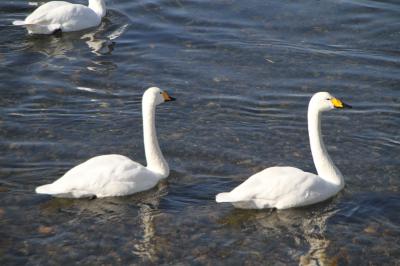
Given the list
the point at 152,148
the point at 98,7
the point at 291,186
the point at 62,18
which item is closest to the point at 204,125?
the point at 152,148

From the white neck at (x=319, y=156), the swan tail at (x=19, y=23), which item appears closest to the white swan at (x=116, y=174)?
the white neck at (x=319, y=156)

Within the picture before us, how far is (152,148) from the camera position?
39.4ft

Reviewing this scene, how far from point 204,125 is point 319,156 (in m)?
2.61

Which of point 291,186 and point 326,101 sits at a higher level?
point 326,101

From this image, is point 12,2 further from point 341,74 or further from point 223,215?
point 223,215

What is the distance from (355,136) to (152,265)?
475cm

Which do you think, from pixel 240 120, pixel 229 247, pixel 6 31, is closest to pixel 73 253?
pixel 229 247

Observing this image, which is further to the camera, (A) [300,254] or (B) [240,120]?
(B) [240,120]

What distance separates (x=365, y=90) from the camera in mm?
15203

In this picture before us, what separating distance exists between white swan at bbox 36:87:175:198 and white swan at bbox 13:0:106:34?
6606mm

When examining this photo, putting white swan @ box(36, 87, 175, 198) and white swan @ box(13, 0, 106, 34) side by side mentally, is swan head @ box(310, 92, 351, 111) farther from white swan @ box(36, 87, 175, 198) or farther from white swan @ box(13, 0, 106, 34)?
white swan @ box(13, 0, 106, 34)

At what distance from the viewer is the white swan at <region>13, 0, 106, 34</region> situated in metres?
17.9

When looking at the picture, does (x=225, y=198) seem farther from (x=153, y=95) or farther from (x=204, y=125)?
(x=204, y=125)

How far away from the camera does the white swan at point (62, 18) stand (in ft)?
58.6
